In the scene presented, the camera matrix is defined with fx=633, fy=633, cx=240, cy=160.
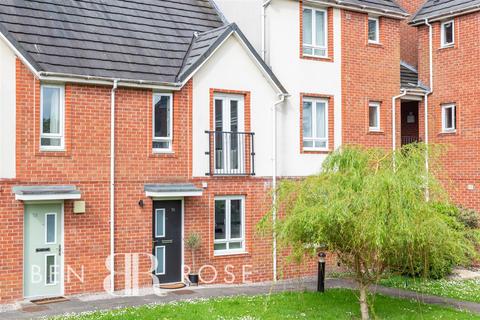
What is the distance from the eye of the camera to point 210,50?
16.0 metres

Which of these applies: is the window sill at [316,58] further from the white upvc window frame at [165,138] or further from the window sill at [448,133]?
the window sill at [448,133]

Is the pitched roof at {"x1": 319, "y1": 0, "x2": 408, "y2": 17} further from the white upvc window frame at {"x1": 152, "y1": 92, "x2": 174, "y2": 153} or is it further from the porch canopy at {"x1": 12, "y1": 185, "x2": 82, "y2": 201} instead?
the porch canopy at {"x1": 12, "y1": 185, "x2": 82, "y2": 201}

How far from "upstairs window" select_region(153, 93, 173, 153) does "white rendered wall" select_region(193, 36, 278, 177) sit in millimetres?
627

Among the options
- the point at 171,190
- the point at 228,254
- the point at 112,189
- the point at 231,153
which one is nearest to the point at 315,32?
the point at 231,153

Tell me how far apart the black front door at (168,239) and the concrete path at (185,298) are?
2.25ft

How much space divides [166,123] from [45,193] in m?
3.67

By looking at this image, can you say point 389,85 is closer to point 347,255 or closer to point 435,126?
point 435,126

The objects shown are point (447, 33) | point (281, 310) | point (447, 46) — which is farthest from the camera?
point (447, 33)

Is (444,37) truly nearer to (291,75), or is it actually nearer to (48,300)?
(291,75)

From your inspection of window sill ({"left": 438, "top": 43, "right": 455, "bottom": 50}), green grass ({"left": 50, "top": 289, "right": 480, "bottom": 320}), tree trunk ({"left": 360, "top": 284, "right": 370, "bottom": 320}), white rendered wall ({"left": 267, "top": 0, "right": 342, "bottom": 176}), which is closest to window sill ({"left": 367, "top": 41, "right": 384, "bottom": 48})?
white rendered wall ({"left": 267, "top": 0, "right": 342, "bottom": 176})

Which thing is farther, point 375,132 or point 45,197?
point 375,132

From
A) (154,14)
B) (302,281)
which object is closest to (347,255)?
(302,281)

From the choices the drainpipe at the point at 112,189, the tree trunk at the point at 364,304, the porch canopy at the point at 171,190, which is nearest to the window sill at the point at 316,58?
the porch canopy at the point at 171,190

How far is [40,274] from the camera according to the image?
1391 centimetres
